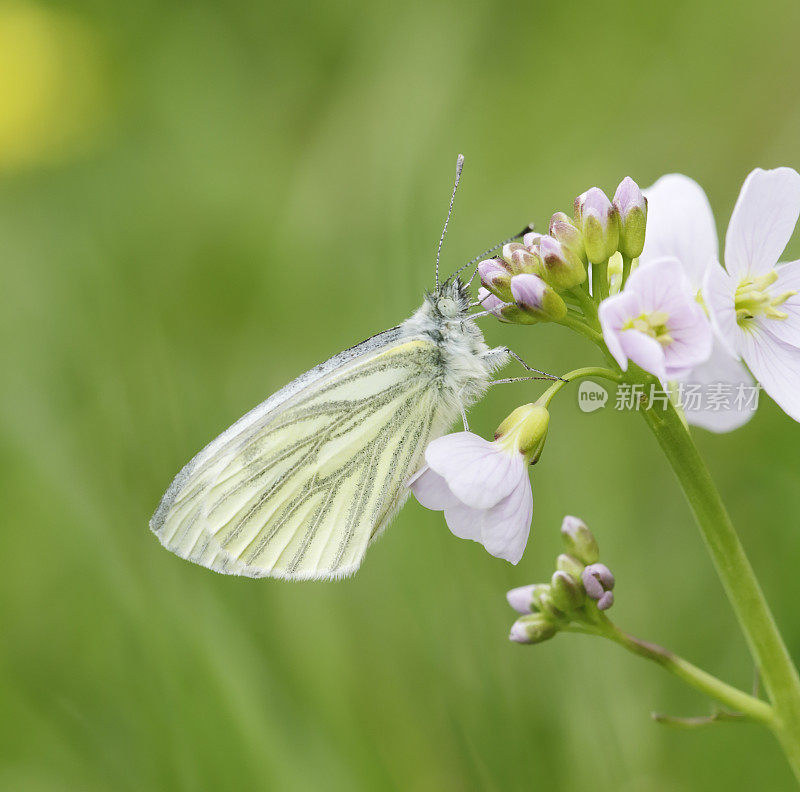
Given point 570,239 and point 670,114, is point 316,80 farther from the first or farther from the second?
point 570,239

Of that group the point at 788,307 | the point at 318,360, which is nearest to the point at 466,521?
the point at 788,307

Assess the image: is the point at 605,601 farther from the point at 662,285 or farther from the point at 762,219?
the point at 762,219

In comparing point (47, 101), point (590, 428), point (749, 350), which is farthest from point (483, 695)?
point (47, 101)

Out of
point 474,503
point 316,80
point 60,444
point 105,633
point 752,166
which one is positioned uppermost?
point 316,80

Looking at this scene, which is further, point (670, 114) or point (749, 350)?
point (670, 114)

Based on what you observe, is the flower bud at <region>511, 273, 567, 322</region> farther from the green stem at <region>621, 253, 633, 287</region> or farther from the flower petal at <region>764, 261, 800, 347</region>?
the flower petal at <region>764, 261, 800, 347</region>

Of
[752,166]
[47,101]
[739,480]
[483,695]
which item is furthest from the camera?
[47,101]

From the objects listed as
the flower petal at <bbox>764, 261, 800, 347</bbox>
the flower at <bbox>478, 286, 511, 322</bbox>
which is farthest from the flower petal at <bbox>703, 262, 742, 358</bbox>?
the flower at <bbox>478, 286, 511, 322</bbox>

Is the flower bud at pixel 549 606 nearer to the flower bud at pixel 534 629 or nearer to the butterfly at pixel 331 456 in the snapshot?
the flower bud at pixel 534 629

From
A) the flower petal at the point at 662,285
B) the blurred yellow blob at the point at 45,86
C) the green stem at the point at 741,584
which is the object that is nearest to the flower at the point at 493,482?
the green stem at the point at 741,584
